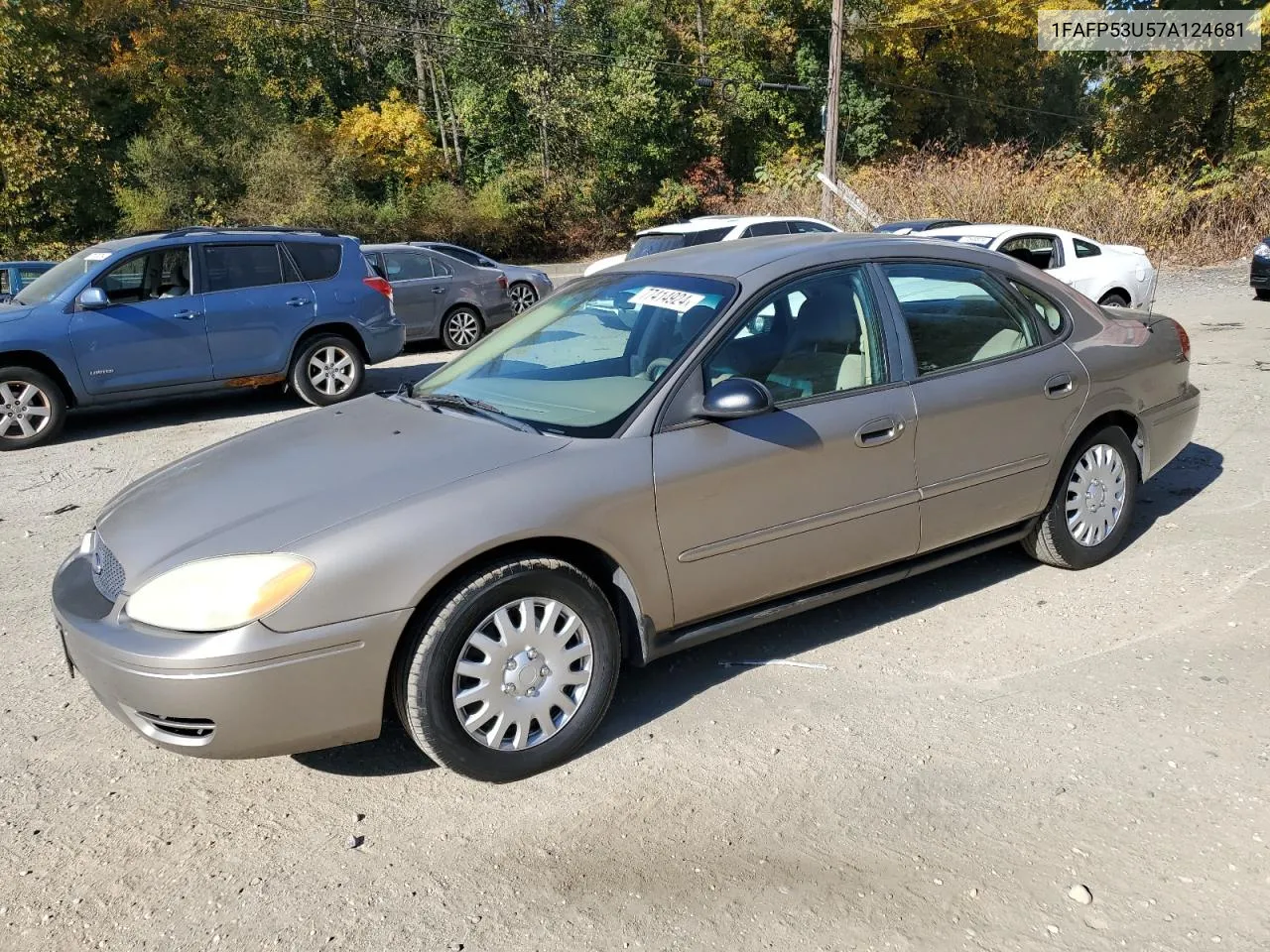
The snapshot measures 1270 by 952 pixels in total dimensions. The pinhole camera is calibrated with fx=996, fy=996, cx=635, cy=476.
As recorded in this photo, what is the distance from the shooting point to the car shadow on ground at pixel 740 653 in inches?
134

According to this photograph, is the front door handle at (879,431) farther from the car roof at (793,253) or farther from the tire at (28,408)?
the tire at (28,408)

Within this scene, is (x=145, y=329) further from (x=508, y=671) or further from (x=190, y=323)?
(x=508, y=671)

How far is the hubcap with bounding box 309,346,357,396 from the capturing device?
31.6 ft

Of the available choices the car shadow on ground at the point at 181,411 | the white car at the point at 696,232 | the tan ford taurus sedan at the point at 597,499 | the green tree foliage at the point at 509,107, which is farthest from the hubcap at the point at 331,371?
the green tree foliage at the point at 509,107

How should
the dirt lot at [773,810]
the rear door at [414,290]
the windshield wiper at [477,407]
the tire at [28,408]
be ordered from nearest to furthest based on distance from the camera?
the dirt lot at [773,810] < the windshield wiper at [477,407] < the tire at [28,408] < the rear door at [414,290]

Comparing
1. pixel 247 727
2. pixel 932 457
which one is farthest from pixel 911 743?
pixel 247 727

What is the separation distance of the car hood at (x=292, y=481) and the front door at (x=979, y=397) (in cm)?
164

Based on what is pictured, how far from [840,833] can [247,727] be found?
5.67ft

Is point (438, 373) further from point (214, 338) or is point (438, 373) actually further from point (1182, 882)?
point (214, 338)

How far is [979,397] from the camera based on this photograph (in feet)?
13.4

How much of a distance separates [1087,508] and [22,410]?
797 cm

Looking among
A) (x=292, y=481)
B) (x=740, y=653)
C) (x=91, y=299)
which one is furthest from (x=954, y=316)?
(x=91, y=299)

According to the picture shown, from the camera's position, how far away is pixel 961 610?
14.4 ft

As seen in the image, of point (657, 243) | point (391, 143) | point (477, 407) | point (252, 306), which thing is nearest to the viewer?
point (477, 407)
